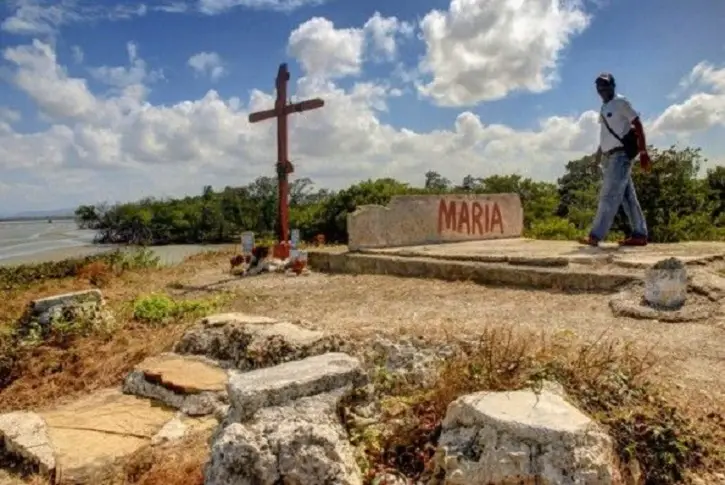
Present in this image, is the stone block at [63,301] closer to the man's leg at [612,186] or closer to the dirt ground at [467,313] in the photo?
the dirt ground at [467,313]

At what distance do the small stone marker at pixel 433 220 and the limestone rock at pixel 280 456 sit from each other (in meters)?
5.90

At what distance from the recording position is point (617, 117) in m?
6.72

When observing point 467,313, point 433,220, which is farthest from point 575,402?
point 433,220

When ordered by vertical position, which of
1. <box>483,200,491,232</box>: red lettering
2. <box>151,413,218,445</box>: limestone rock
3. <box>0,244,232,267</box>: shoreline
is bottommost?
<box>0,244,232,267</box>: shoreline

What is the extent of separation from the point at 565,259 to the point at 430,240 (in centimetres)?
296

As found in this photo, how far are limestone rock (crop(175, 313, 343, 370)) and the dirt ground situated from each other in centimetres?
31

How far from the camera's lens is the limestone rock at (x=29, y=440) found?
3102mm

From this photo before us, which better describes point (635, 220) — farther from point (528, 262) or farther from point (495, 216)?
point (495, 216)

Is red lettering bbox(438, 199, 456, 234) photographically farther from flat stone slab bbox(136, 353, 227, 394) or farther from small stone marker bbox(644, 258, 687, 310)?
flat stone slab bbox(136, 353, 227, 394)

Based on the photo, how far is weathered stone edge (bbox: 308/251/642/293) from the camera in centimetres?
570

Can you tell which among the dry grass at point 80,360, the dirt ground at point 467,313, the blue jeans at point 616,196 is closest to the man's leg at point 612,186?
the blue jeans at point 616,196

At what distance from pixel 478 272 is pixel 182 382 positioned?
364 centimetres

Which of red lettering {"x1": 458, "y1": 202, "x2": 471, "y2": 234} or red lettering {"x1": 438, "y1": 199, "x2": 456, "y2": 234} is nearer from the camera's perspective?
red lettering {"x1": 438, "y1": 199, "x2": 456, "y2": 234}

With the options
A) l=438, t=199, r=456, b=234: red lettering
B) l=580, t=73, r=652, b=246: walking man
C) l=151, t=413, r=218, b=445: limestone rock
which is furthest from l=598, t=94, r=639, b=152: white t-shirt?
l=151, t=413, r=218, b=445: limestone rock
